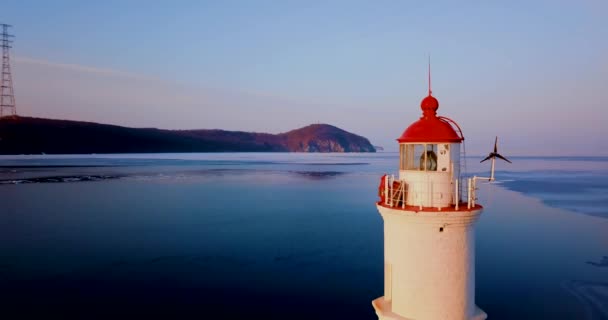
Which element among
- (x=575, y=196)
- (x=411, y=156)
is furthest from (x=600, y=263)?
(x=575, y=196)

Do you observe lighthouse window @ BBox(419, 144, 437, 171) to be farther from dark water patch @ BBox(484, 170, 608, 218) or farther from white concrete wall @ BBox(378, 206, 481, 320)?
dark water patch @ BBox(484, 170, 608, 218)

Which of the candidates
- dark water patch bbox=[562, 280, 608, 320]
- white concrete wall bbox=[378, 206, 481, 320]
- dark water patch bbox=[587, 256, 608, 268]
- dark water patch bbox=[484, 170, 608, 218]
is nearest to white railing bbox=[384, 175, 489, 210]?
white concrete wall bbox=[378, 206, 481, 320]

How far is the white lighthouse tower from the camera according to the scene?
5.89m

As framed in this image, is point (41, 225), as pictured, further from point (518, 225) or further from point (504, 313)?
point (518, 225)

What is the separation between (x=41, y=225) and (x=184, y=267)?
485 inches

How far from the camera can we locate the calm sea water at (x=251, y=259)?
12.6m

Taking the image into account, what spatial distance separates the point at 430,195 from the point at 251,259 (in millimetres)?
12784

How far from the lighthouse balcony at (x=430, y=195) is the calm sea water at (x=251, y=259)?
717 centimetres

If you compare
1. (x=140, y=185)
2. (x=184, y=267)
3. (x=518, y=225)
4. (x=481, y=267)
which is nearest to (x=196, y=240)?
(x=184, y=267)

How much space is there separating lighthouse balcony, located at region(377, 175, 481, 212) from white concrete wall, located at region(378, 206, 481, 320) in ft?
0.58

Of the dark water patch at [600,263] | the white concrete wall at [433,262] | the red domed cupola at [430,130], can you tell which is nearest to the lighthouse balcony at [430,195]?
the white concrete wall at [433,262]

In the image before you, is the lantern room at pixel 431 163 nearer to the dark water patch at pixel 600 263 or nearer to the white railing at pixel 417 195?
the white railing at pixel 417 195

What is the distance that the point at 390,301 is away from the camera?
6516mm

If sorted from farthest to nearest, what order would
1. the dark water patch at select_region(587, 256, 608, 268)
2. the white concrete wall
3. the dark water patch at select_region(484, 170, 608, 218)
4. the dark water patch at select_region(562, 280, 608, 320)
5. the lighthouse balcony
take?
the dark water patch at select_region(484, 170, 608, 218) → the dark water patch at select_region(587, 256, 608, 268) → the dark water patch at select_region(562, 280, 608, 320) → the lighthouse balcony → the white concrete wall
